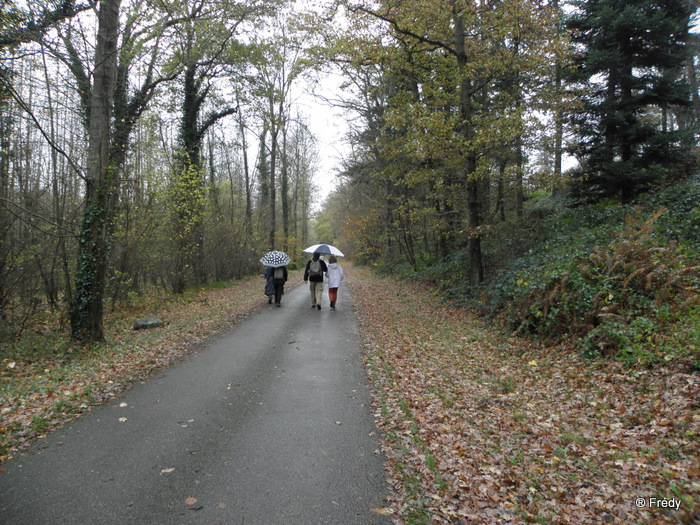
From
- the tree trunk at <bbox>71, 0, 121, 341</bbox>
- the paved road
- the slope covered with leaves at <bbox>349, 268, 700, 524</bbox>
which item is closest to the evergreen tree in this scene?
the slope covered with leaves at <bbox>349, 268, 700, 524</bbox>

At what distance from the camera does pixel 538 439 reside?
4414 millimetres

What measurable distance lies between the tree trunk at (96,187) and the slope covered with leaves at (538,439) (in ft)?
21.1

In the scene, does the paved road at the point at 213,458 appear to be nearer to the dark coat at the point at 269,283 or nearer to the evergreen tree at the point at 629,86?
the dark coat at the point at 269,283

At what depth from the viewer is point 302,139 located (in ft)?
122

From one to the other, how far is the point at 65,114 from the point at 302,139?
24535 mm

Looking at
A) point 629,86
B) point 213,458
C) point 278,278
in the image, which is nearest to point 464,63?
point 629,86

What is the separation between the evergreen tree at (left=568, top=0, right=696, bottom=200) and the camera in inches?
436

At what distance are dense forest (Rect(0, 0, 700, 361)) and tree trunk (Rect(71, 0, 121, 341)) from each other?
4cm

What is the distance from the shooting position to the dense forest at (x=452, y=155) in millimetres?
7777

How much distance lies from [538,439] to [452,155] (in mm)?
9308

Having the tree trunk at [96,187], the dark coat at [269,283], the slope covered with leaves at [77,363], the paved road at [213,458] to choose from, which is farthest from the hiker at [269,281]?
the paved road at [213,458]

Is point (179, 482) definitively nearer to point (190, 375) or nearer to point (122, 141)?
point (190, 375)

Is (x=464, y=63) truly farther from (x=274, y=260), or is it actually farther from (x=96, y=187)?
(x=96, y=187)

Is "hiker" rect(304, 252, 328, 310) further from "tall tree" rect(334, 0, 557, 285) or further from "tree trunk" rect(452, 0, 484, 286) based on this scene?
"tree trunk" rect(452, 0, 484, 286)
